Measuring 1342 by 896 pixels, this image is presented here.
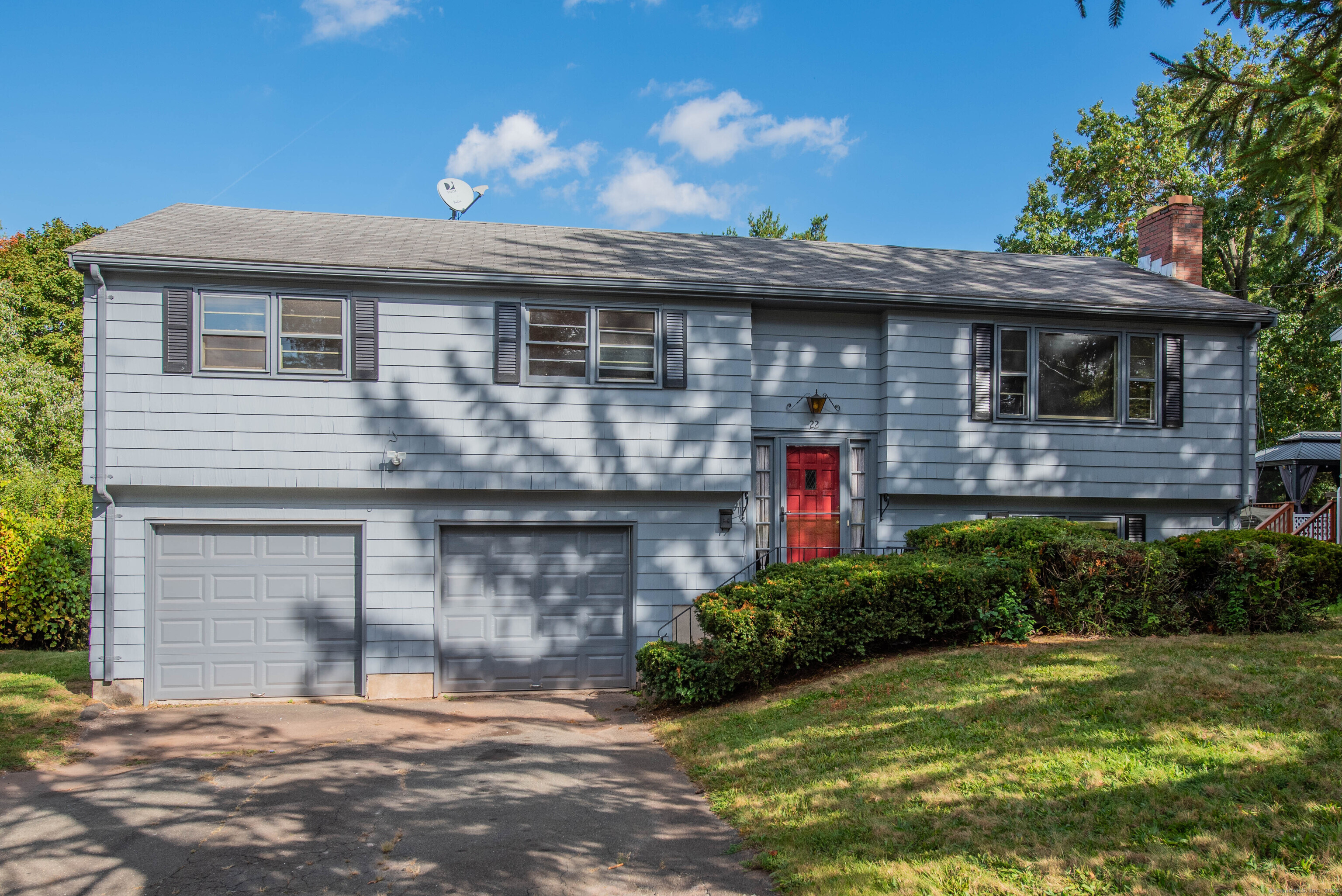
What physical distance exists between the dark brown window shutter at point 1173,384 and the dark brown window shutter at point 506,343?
897cm

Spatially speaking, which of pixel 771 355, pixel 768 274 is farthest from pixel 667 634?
pixel 768 274

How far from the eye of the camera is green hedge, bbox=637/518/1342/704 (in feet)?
27.6

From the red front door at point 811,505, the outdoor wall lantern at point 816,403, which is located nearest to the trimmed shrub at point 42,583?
the red front door at point 811,505

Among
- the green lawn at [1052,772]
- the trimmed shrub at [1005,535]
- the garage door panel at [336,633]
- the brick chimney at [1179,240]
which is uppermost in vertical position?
the brick chimney at [1179,240]

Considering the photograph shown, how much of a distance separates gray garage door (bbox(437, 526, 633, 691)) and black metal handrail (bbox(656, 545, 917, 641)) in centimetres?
69

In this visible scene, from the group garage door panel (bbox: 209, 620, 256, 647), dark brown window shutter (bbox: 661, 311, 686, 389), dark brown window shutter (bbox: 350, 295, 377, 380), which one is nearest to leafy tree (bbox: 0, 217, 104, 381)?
garage door panel (bbox: 209, 620, 256, 647)

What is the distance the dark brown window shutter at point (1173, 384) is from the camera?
11641mm

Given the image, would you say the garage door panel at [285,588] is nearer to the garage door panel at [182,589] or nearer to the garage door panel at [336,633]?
the garage door panel at [336,633]

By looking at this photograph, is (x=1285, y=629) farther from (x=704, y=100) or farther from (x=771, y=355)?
(x=704, y=100)

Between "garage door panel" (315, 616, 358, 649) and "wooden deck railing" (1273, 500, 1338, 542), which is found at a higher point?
"wooden deck railing" (1273, 500, 1338, 542)

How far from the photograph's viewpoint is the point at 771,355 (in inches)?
445

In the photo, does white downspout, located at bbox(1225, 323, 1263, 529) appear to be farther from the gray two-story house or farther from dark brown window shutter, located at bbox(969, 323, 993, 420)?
dark brown window shutter, located at bbox(969, 323, 993, 420)

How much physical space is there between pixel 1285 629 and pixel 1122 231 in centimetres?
2145

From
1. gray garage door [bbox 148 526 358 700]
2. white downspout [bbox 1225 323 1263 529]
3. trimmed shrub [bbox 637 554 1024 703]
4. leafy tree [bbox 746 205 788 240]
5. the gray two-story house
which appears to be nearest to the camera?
trimmed shrub [bbox 637 554 1024 703]
